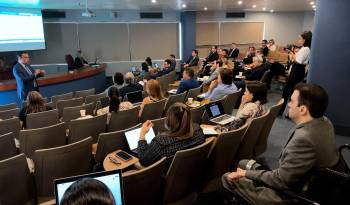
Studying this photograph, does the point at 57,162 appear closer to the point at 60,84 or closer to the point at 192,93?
the point at 192,93

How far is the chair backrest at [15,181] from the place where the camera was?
2117 millimetres

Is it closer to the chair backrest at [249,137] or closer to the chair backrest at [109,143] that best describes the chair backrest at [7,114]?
the chair backrest at [109,143]

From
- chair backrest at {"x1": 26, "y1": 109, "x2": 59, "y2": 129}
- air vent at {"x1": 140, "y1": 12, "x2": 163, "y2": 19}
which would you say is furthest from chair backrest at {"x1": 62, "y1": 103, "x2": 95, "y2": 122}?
air vent at {"x1": 140, "y1": 12, "x2": 163, "y2": 19}

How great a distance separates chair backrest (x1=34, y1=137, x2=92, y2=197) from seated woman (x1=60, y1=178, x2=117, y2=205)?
1400mm

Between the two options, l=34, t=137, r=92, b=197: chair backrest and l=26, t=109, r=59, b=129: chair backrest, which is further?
l=26, t=109, r=59, b=129: chair backrest

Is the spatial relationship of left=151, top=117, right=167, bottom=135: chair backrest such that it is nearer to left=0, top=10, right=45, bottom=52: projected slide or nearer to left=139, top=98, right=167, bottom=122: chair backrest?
left=139, top=98, right=167, bottom=122: chair backrest

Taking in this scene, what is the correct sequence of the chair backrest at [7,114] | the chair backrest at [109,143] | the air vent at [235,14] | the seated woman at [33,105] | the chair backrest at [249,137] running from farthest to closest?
the air vent at [235,14] < the chair backrest at [7,114] < the seated woman at [33,105] < the chair backrest at [249,137] < the chair backrest at [109,143]

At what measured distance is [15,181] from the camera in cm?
221

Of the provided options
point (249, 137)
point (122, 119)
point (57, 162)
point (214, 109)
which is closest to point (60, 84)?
point (122, 119)

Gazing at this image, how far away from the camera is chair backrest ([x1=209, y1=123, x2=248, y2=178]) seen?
250cm

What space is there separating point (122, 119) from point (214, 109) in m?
1.21

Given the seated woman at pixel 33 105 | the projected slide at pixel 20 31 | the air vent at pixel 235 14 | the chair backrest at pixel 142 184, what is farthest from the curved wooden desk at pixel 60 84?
the air vent at pixel 235 14

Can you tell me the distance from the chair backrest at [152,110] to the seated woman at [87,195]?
3036mm

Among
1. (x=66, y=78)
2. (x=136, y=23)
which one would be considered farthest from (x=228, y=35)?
(x=66, y=78)
